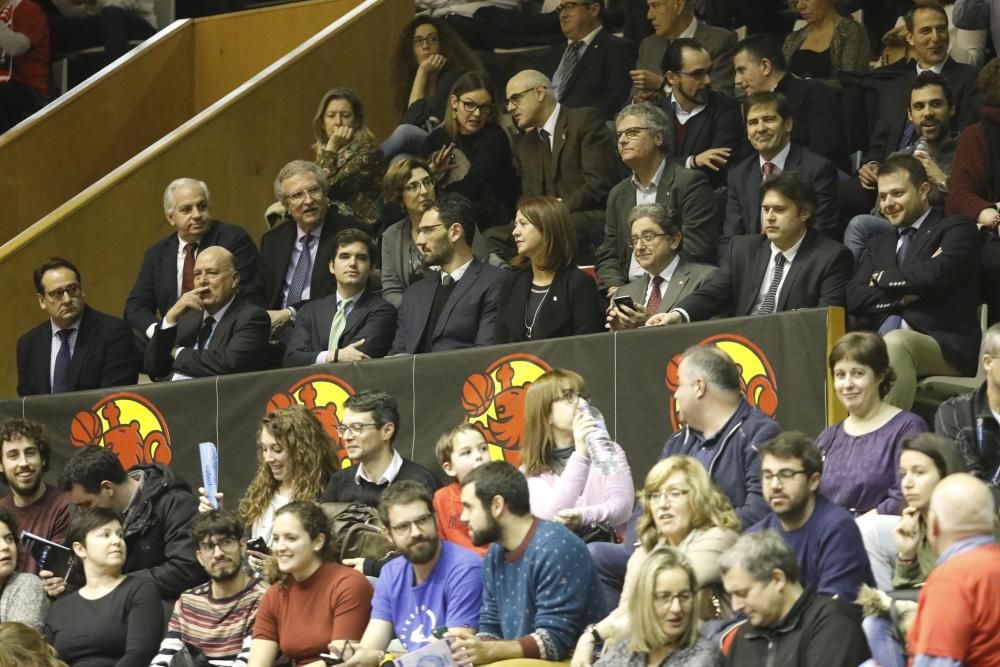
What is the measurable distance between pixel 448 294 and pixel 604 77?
2399mm

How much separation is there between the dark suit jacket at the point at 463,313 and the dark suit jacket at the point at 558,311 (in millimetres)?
154

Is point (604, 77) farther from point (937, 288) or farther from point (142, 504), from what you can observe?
point (142, 504)

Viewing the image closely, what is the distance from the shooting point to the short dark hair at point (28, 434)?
828 centimetres

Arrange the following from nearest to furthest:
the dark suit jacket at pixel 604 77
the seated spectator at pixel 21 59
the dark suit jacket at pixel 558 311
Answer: the dark suit jacket at pixel 558 311
the dark suit jacket at pixel 604 77
the seated spectator at pixel 21 59

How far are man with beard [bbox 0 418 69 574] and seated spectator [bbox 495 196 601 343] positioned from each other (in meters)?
1.97

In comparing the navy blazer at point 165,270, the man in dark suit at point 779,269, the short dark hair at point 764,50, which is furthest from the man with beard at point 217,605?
the short dark hair at point 764,50

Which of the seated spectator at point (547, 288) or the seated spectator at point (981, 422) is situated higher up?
the seated spectator at point (547, 288)

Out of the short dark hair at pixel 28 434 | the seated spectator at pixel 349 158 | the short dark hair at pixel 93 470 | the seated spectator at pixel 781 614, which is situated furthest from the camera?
the seated spectator at pixel 349 158

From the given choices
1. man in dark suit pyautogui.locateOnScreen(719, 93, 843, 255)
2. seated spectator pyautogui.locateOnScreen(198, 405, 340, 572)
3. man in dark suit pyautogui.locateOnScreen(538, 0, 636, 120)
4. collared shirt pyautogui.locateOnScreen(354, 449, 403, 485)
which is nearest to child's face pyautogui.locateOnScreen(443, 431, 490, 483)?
collared shirt pyautogui.locateOnScreen(354, 449, 403, 485)

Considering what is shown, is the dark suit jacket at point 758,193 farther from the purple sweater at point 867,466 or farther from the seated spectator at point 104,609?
the seated spectator at point 104,609

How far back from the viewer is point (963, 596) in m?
4.87

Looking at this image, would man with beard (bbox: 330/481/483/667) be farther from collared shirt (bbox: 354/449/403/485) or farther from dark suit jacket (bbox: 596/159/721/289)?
dark suit jacket (bbox: 596/159/721/289)

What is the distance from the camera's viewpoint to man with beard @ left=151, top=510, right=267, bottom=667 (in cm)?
707

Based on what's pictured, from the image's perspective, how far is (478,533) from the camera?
6336 millimetres
